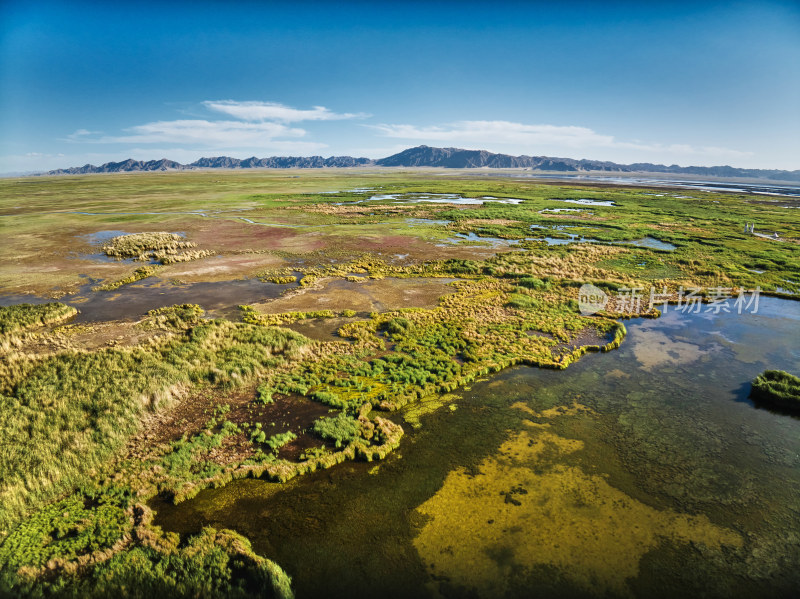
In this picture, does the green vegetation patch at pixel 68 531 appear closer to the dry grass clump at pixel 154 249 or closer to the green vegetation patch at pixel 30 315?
the green vegetation patch at pixel 30 315

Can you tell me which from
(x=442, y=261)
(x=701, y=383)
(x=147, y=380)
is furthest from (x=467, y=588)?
(x=442, y=261)

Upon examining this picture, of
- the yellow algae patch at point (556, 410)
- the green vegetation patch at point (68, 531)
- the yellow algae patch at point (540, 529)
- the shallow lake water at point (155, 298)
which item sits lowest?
the yellow algae patch at point (540, 529)

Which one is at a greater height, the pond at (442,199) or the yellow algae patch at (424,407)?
the pond at (442,199)

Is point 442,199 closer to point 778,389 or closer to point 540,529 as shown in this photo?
point 778,389

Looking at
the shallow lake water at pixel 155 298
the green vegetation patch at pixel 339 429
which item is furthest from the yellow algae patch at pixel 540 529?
the shallow lake water at pixel 155 298

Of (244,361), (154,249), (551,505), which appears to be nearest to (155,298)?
(244,361)

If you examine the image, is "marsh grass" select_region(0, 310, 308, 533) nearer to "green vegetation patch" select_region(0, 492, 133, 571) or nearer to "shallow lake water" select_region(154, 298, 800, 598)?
"green vegetation patch" select_region(0, 492, 133, 571)

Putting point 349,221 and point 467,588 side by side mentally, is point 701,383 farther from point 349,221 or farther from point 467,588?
point 349,221
